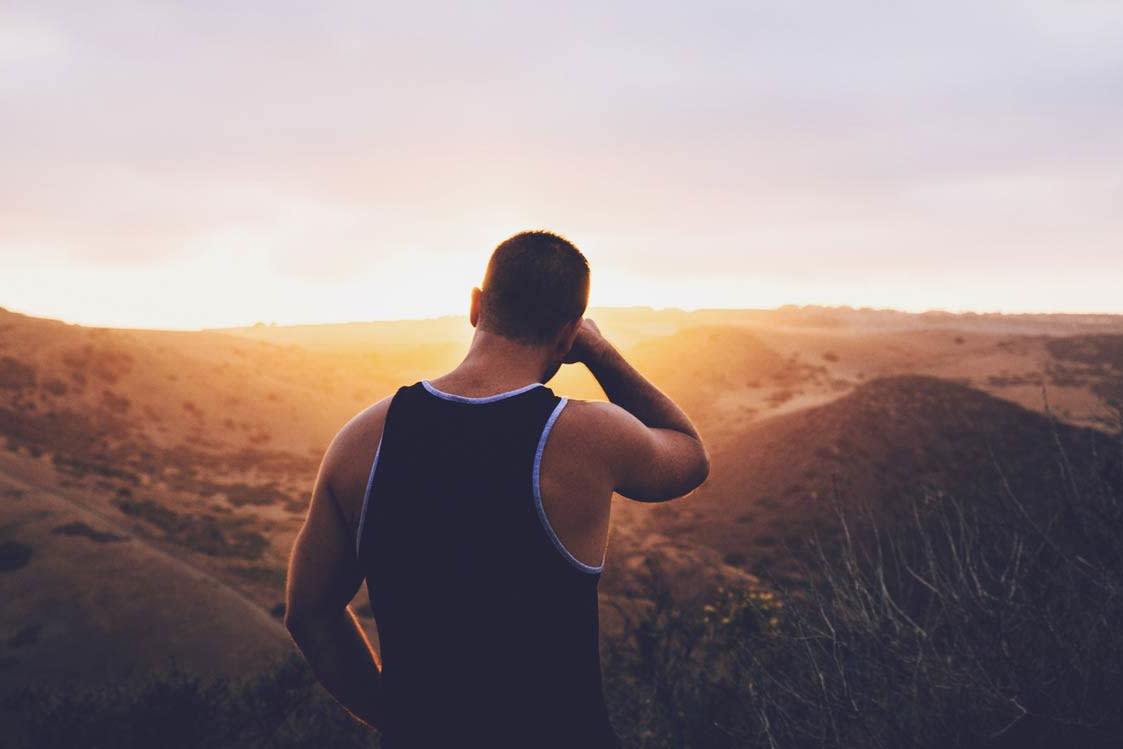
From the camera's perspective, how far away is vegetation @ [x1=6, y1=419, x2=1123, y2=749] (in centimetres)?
359

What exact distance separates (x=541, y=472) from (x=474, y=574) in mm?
269

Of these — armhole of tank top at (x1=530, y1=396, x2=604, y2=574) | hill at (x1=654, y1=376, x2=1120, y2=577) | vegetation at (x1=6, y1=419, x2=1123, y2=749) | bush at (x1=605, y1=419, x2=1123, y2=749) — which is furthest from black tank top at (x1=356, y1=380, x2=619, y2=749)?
hill at (x1=654, y1=376, x2=1120, y2=577)

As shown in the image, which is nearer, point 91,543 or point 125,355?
point 91,543

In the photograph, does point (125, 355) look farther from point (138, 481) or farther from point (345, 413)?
point (138, 481)

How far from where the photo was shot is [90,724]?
6.33m

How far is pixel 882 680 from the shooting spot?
4.24 meters

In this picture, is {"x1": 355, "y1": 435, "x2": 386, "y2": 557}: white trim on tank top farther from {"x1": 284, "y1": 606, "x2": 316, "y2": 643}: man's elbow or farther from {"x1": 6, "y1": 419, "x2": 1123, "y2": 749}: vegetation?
{"x1": 6, "y1": 419, "x2": 1123, "y2": 749}: vegetation

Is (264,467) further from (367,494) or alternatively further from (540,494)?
(540,494)

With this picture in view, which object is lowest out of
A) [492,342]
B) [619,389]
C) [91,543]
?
[91,543]

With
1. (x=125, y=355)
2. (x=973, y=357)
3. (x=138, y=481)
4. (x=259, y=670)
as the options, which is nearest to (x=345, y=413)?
(x=125, y=355)

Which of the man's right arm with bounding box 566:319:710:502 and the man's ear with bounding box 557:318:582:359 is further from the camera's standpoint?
the man's ear with bounding box 557:318:582:359

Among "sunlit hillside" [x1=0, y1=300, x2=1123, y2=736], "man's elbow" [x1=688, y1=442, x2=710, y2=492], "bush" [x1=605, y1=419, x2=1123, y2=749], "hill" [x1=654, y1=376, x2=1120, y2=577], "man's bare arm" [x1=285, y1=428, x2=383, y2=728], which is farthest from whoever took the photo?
"hill" [x1=654, y1=376, x2=1120, y2=577]

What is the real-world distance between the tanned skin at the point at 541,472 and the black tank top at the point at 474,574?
6cm

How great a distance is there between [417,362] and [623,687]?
59443mm
